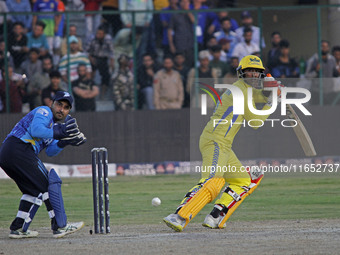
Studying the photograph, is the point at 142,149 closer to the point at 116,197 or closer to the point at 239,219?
the point at 116,197

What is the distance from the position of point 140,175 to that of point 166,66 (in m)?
2.75

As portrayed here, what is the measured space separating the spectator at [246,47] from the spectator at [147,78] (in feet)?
6.63

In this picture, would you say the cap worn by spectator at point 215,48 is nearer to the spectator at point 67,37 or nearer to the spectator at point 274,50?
the spectator at point 274,50

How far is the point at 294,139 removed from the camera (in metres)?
18.9

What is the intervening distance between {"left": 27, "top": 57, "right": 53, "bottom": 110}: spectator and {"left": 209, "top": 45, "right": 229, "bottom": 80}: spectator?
13.1ft

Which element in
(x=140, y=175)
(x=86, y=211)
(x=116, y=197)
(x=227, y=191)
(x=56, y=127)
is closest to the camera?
(x=56, y=127)

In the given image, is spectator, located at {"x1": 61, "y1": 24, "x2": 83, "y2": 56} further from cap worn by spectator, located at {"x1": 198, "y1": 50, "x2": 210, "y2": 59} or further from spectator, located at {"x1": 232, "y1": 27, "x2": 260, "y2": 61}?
spectator, located at {"x1": 232, "y1": 27, "x2": 260, "y2": 61}

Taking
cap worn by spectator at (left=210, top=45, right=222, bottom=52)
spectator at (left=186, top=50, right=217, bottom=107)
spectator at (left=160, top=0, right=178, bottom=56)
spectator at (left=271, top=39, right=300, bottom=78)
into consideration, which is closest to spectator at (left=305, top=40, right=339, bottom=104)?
spectator at (left=271, top=39, right=300, bottom=78)

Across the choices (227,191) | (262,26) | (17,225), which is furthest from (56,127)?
(262,26)

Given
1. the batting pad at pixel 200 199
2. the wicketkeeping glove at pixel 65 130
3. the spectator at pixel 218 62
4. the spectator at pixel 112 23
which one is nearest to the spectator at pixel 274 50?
the spectator at pixel 218 62

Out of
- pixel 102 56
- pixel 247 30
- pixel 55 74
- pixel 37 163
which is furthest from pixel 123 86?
pixel 37 163

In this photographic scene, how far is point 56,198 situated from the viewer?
880 centimetres

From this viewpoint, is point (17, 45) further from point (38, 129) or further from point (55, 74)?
point (38, 129)

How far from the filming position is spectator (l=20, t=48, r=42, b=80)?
18156 millimetres
